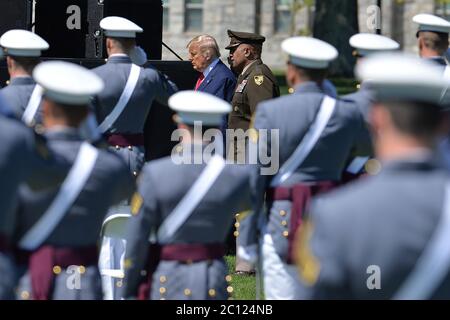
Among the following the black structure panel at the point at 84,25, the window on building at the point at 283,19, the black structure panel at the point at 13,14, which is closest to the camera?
the black structure panel at the point at 84,25

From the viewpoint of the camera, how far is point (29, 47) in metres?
7.49

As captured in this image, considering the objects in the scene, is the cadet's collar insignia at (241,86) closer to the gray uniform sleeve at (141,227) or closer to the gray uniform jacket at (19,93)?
the gray uniform jacket at (19,93)

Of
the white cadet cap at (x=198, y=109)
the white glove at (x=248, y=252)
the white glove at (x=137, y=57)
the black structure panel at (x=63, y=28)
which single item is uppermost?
the white cadet cap at (x=198, y=109)

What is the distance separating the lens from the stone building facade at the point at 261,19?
4456 cm

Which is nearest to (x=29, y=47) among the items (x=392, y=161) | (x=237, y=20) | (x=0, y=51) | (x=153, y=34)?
(x=0, y=51)

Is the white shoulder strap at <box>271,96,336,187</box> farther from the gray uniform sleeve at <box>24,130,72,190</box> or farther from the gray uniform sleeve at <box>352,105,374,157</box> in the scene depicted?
the gray uniform sleeve at <box>24,130,72,190</box>

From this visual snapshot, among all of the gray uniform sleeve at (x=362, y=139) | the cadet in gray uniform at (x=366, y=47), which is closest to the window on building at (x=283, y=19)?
the cadet in gray uniform at (x=366, y=47)

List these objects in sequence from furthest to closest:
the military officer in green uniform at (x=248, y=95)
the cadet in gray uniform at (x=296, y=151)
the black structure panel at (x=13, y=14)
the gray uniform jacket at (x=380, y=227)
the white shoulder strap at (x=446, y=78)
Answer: the black structure panel at (x=13, y=14)
the military officer in green uniform at (x=248, y=95)
the white shoulder strap at (x=446, y=78)
the cadet in gray uniform at (x=296, y=151)
the gray uniform jacket at (x=380, y=227)

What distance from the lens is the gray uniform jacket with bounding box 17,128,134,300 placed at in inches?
218

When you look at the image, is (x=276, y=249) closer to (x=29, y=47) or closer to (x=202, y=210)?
(x=202, y=210)

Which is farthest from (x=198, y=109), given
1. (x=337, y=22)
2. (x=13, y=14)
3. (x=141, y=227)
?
(x=337, y=22)

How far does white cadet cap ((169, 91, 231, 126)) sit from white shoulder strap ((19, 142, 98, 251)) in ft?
1.66

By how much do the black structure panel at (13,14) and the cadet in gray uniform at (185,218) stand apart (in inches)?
263
